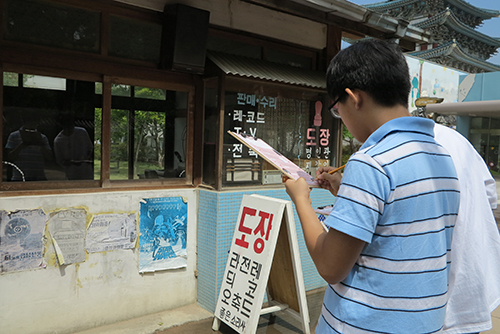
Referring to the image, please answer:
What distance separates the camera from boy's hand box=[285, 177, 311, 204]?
62.6 inches

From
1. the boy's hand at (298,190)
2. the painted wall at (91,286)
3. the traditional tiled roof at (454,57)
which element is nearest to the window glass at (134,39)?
the painted wall at (91,286)

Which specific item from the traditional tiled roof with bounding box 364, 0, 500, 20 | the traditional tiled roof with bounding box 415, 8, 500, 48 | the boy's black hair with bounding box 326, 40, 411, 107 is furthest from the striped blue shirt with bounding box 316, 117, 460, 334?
the traditional tiled roof with bounding box 364, 0, 500, 20

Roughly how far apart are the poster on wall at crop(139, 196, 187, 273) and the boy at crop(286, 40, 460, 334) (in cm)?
328

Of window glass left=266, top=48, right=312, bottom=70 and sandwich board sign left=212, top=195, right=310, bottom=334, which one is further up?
window glass left=266, top=48, right=312, bottom=70

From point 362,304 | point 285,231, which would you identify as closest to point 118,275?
point 285,231

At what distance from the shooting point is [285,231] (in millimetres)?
4043

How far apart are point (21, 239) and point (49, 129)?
1.06 m

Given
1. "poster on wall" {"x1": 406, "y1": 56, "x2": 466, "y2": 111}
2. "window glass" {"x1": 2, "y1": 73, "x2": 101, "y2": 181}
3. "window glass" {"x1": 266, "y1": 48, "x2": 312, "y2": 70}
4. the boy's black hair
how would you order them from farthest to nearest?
1. "poster on wall" {"x1": 406, "y1": 56, "x2": 466, "y2": 111}
2. "window glass" {"x1": 266, "y1": 48, "x2": 312, "y2": 70}
3. "window glass" {"x1": 2, "y1": 73, "x2": 101, "y2": 181}
4. the boy's black hair

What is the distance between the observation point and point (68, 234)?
3926 mm

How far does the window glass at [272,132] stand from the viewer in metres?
4.78

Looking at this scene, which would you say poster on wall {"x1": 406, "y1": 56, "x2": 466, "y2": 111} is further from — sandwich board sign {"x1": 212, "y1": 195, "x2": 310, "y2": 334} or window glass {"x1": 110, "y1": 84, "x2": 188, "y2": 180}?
sandwich board sign {"x1": 212, "y1": 195, "x2": 310, "y2": 334}

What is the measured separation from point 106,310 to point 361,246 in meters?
3.65

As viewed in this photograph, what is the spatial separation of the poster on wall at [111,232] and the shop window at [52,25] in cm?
170

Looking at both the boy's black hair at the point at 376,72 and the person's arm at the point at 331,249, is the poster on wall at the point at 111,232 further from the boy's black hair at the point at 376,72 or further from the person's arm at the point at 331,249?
the boy's black hair at the point at 376,72
